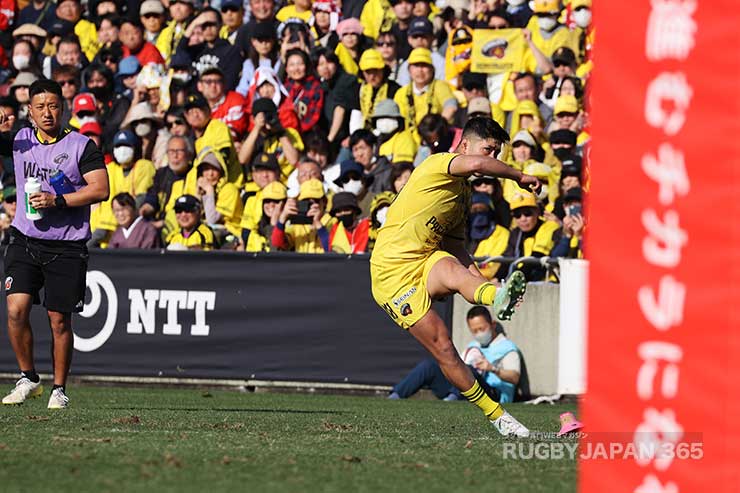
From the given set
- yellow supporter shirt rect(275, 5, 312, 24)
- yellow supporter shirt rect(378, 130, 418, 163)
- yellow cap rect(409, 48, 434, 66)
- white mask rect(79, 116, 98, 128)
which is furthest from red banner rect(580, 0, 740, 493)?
white mask rect(79, 116, 98, 128)

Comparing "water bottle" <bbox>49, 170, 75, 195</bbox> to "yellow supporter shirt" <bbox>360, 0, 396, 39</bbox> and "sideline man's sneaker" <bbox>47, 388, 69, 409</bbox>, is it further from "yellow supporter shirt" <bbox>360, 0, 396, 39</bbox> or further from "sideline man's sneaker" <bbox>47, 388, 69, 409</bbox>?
"yellow supporter shirt" <bbox>360, 0, 396, 39</bbox>

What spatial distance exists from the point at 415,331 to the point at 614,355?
13.8 ft

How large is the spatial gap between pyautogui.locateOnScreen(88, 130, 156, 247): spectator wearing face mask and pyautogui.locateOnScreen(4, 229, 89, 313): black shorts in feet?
22.8

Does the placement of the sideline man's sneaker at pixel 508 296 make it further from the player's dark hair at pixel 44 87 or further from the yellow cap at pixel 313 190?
the yellow cap at pixel 313 190

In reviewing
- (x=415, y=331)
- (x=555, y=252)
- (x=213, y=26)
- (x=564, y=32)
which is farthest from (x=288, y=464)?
A: (x=213, y=26)

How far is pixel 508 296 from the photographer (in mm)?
8688

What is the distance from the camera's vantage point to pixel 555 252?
1530 cm

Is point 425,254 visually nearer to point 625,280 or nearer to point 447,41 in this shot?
point 625,280

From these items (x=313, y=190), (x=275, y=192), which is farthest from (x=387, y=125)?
(x=275, y=192)

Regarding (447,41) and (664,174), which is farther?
(447,41)

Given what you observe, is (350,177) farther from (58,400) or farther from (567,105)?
(58,400)

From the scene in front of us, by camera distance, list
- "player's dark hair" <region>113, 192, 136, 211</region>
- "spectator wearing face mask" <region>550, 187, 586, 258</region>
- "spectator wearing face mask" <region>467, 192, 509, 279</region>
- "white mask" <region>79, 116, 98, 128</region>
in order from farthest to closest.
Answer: "white mask" <region>79, 116, 98, 128</region>
"player's dark hair" <region>113, 192, 136, 211</region>
"spectator wearing face mask" <region>467, 192, 509, 279</region>
"spectator wearing face mask" <region>550, 187, 586, 258</region>

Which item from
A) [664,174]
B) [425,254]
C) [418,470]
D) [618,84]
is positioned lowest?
[418,470]

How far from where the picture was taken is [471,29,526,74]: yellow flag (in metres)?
17.7
